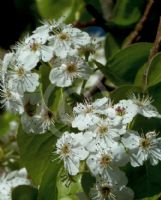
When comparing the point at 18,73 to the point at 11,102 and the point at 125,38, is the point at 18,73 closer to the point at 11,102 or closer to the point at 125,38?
the point at 11,102

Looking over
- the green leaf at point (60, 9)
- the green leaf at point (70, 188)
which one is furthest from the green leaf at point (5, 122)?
the green leaf at point (70, 188)

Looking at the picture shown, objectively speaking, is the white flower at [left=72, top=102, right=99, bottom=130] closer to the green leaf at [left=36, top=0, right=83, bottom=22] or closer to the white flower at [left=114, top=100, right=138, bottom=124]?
the white flower at [left=114, top=100, right=138, bottom=124]

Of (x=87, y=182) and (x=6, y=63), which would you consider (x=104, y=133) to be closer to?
(x=87, y=182)

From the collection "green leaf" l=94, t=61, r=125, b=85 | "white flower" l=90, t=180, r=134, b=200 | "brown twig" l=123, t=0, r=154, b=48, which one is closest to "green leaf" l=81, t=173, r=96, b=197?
"white flower" l=90, t=180, r=134, b=200

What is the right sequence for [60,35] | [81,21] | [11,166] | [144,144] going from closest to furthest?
[144,144]
[60,35]
[11,166]
[81,21]

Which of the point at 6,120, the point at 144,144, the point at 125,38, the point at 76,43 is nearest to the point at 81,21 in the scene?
the point at 125,38

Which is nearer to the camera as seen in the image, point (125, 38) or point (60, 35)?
point (60, 35)

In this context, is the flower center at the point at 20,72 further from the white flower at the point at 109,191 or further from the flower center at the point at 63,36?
the white flower at the point at 109,191

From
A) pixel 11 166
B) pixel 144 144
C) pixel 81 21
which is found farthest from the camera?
pixel 81 21
